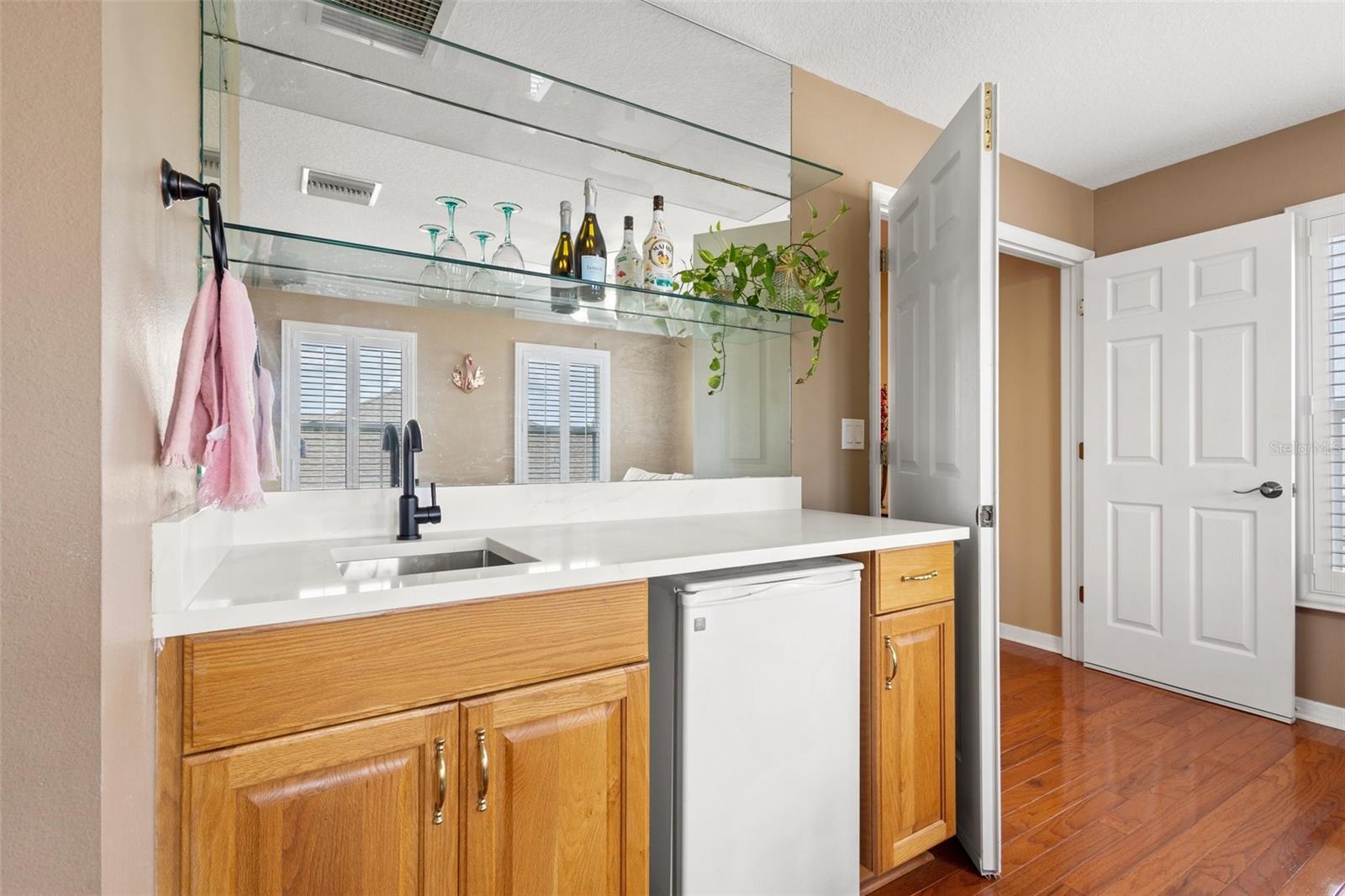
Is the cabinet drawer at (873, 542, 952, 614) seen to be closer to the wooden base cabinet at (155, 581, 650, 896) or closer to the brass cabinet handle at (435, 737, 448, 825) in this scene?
the wooden base cabinet at (155, 581, 650, 896)

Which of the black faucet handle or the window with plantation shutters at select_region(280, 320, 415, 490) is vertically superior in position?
the window with plantation shutters at select_region(280, 320, 415, 490)

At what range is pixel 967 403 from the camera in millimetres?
1808

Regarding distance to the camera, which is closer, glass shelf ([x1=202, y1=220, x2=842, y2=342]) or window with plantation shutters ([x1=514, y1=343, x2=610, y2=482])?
glass shelf ([x1=202, y1=220, x2=842, y2=342])

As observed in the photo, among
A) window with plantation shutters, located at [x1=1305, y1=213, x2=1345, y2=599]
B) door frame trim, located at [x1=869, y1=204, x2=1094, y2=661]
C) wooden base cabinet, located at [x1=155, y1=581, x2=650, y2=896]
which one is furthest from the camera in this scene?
door frame trim, located at [x1=869, y1=204, x2=1094, y2=661]

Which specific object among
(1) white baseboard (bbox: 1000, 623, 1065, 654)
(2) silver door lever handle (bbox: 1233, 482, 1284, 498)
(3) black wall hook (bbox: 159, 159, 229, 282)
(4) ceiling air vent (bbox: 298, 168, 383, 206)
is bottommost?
(1) white baseboard (bbox: 1000, 623, 1065, 654)

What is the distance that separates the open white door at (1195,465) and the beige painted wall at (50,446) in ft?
11.9

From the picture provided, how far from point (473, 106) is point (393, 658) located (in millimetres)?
1406

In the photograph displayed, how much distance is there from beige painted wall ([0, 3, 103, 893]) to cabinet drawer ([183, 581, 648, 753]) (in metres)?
0.28

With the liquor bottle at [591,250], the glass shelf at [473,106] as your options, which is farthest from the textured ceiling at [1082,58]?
the liquor bottle at [591,250]

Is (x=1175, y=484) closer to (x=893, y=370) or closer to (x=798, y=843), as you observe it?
(x=893, y=370)

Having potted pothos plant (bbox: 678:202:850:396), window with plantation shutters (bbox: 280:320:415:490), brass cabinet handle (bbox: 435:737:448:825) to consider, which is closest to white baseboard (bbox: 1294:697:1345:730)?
potted pothos plant (bbox: 678:202:850:396)

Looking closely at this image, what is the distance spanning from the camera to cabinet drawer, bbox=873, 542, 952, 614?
164 centimetres

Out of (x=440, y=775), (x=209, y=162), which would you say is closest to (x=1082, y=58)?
(x=209, y=162)

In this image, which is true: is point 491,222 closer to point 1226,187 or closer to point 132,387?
point 132,387
